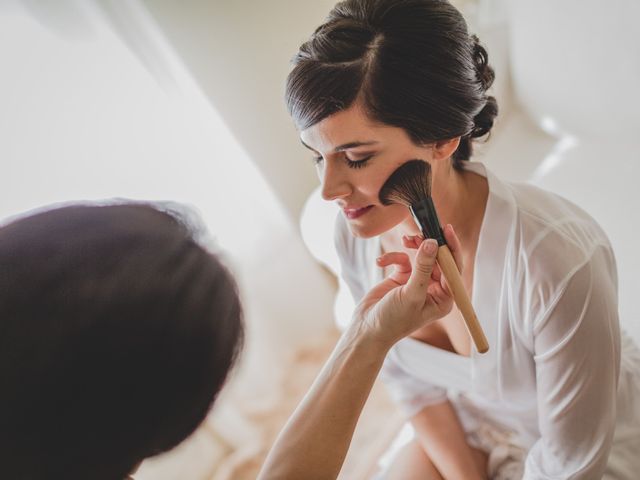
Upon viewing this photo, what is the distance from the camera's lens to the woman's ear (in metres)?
0.60

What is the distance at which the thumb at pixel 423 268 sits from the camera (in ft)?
1.70

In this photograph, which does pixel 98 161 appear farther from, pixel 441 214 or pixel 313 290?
pixel 313 290

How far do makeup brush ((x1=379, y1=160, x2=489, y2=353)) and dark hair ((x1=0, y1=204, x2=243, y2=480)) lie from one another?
0.24 m

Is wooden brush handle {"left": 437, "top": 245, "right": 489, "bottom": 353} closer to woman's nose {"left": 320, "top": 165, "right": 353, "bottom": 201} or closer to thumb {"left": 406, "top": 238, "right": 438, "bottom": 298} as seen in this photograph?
thumb {"left": 406, "top": 238, "right": 438, "bottom": 298}

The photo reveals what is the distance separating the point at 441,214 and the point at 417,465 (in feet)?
1.47

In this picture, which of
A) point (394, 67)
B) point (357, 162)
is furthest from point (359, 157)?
point (394, 67)

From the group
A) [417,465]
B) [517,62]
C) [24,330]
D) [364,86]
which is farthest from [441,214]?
[517,62]

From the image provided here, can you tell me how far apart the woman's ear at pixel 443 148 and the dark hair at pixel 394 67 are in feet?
0.07

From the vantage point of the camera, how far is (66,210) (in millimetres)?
417

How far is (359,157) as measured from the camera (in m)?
0.58

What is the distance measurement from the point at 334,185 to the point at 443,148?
0.15m

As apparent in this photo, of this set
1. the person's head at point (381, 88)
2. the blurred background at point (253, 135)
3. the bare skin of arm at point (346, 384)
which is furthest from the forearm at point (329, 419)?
the person's head at point (381, 88)

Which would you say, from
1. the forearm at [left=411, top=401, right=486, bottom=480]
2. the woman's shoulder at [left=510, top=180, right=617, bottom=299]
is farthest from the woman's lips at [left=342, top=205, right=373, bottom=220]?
the forearm at [left=411, top=401, right=486, bottom=480]

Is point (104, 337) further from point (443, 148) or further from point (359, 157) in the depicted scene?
point (443, 148)
